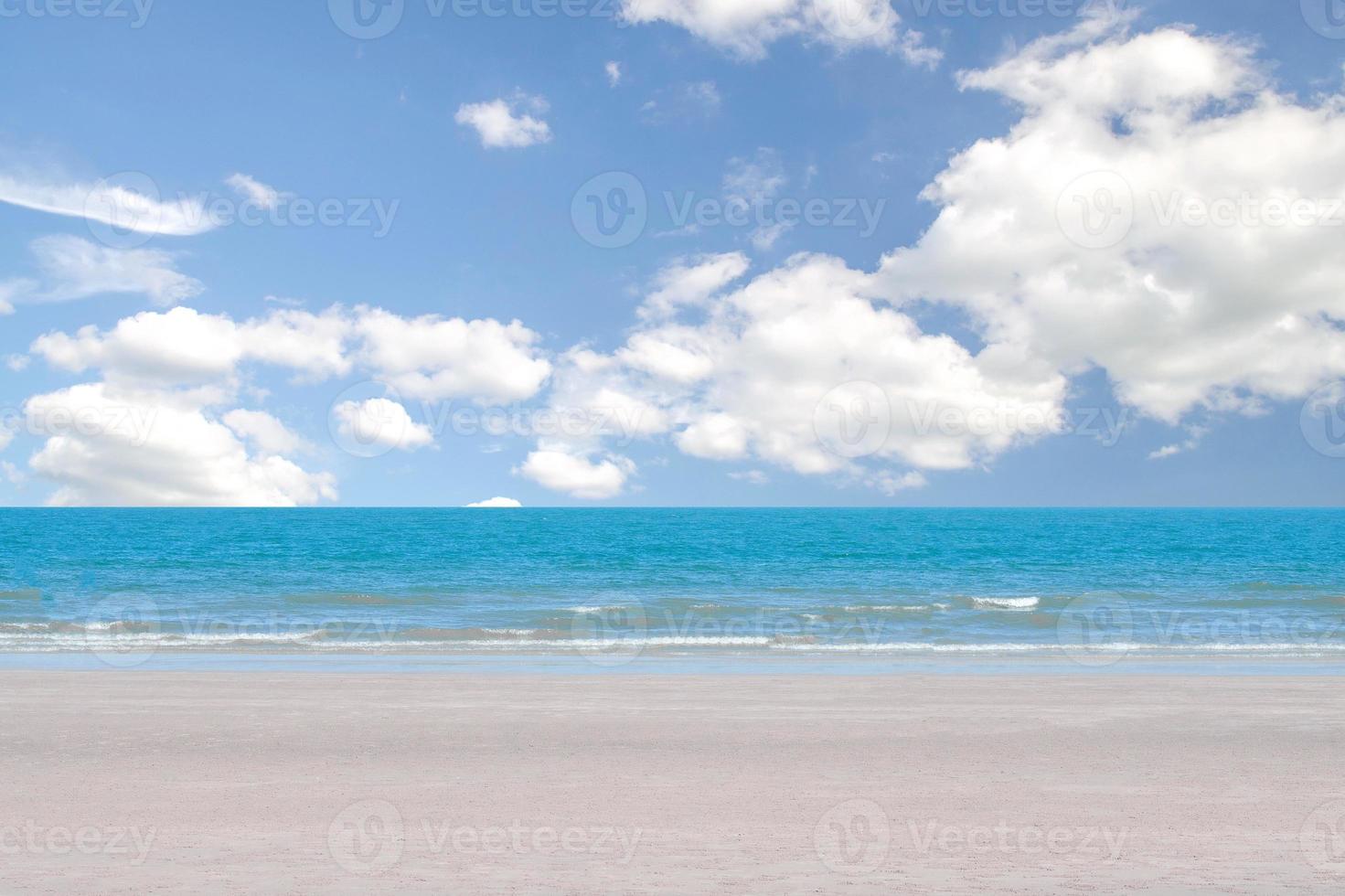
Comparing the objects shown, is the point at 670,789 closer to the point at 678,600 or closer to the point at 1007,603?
the point at 678,600

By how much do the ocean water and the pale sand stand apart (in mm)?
6723

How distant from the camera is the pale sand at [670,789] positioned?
270 inches

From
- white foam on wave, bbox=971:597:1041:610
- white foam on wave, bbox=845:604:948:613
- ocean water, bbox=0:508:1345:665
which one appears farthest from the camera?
white foam on wave, bbox=971:597:1041:610

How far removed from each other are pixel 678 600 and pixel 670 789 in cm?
2389

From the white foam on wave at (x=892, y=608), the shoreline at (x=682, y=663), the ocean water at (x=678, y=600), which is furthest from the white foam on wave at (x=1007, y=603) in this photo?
the shoreline at (x=682, y=663)

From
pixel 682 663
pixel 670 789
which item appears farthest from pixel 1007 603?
pixel 670 789

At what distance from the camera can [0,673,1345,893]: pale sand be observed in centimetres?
686

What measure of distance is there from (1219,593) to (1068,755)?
30.7m

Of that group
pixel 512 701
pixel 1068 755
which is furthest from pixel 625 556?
pixel 1068 755

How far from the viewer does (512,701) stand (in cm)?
1366

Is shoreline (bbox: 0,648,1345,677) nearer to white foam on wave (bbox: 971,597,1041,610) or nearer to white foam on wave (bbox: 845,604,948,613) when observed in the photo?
white foam on wave (bbox: 845,604,948,613)

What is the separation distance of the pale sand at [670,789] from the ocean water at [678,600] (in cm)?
672

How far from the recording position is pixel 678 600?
108ft

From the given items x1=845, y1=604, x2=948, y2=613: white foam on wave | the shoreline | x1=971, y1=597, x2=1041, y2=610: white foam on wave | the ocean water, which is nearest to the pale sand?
the shoreline
